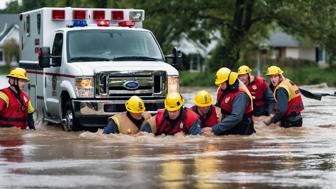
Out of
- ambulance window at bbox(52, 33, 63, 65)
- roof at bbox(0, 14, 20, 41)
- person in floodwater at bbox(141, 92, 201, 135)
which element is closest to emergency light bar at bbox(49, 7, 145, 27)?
ambulance window at bbox(52, 33, 63, 65)

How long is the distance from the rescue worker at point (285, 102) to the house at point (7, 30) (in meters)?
80.9

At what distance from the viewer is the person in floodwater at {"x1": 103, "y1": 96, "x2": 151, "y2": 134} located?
14.7 metres

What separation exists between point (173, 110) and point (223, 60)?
29.7 m

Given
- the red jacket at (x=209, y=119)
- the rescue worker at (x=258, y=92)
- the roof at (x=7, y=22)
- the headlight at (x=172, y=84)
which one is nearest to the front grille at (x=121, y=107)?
the headlight at (x=172, y=84)

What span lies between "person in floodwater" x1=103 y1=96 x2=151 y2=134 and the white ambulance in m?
1.72

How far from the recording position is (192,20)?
141 ft

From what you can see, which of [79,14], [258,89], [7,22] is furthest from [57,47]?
[7,22]

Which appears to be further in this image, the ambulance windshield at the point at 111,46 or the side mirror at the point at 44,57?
the side mirror at the point at 44,57

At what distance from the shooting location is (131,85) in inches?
654

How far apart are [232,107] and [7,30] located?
85365 mm

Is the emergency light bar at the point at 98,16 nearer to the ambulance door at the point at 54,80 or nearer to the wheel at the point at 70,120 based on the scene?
the ambulance door at the point at 54,80

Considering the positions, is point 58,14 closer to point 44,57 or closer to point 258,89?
point 44,57

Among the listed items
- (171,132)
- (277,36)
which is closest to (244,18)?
(171,132)

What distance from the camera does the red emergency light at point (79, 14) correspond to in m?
19.2
